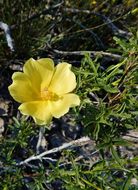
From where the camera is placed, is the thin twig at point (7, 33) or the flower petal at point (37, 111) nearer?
the flower petal at point (37, 111)

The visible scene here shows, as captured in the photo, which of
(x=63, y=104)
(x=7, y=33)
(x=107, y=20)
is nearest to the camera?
(x=63, y=104)

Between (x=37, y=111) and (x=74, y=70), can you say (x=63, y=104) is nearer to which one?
(x=37, y=111)

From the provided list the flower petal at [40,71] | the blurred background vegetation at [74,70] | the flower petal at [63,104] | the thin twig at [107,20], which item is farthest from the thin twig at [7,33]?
the flower petal at [63,104]

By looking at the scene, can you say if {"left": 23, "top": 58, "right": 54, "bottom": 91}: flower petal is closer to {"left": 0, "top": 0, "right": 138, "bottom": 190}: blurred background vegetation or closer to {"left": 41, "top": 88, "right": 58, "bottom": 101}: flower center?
{"left": 41, "top": 88, "right": 58, "bottom": 101}: flower center

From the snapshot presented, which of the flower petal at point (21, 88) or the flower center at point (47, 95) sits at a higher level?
the flower petal at point (21, 88)

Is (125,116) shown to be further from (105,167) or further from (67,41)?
(67,41)

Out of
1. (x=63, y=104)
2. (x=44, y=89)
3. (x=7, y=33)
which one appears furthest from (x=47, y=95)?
(x=7, y=33)

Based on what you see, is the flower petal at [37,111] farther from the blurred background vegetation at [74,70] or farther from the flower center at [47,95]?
the blurred background vegetation at [74,70]
